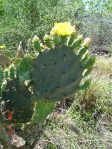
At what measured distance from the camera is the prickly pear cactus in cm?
230

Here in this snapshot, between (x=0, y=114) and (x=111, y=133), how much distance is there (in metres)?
2.57

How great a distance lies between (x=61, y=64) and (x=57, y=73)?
57mm

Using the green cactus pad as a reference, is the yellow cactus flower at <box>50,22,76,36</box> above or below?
above

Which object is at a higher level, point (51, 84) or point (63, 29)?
point (63, 29)

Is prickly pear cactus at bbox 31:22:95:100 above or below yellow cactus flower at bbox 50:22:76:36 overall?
below

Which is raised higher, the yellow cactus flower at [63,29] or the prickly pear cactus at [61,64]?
the yellow cactus flower at [63,29]

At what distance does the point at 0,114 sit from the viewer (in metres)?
2.60

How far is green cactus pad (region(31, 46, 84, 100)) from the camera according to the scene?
2346mm

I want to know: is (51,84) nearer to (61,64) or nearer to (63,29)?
(61,64)

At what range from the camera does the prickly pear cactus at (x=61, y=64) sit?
2.30m

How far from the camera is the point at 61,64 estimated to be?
2.37 metres

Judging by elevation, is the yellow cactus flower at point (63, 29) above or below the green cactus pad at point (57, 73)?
→ above

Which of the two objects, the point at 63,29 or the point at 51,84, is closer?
the point at 63,29

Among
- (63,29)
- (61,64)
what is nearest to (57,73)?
(61,64)
